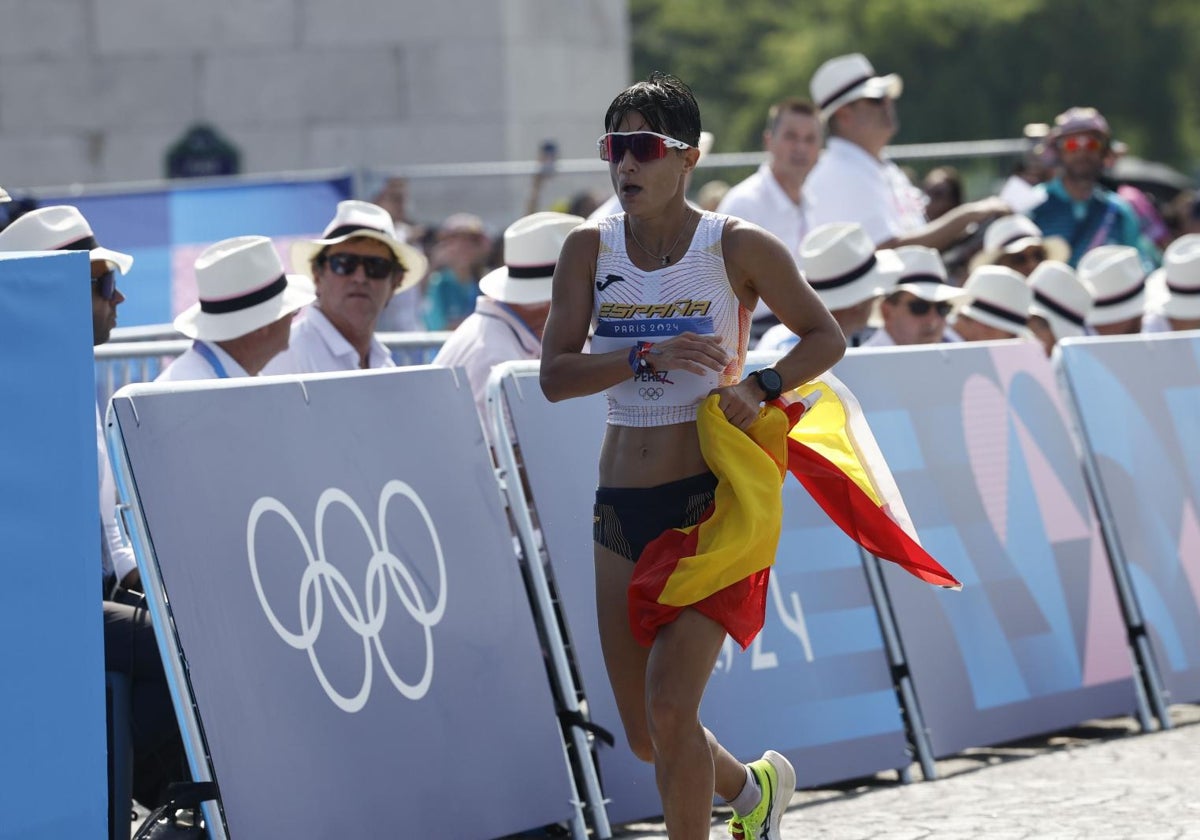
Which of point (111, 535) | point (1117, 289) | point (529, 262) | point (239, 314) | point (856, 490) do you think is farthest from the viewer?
point (1117, 289)

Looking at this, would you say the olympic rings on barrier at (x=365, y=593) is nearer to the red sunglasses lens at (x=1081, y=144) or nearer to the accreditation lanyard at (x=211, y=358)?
the accreditation lanyard at (x=211, y=358)

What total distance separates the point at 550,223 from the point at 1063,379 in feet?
7.52

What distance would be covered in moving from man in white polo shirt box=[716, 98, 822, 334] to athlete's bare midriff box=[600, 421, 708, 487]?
461cm

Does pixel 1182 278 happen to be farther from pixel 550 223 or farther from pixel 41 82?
pixel 41 82

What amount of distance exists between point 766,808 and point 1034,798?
5.05 feet

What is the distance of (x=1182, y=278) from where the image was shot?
36.0 ft

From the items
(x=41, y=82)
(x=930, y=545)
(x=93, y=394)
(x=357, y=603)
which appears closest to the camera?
(x=93, y=394)

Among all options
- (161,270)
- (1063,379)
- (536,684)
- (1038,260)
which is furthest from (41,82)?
(536,684)

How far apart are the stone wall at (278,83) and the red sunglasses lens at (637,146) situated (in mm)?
10865

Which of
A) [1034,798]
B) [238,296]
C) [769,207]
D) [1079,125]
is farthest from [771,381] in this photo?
[1079,125]

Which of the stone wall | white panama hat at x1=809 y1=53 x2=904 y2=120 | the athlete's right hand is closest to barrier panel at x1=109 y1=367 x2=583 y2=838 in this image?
the athlete's right hand

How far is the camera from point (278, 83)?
1609 centimetres

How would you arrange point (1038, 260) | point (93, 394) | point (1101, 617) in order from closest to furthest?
1. point (93, 394)
2. point (1101, 617)
3. point (1038, 260)

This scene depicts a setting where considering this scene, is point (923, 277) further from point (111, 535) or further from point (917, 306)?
point (111, 535)
